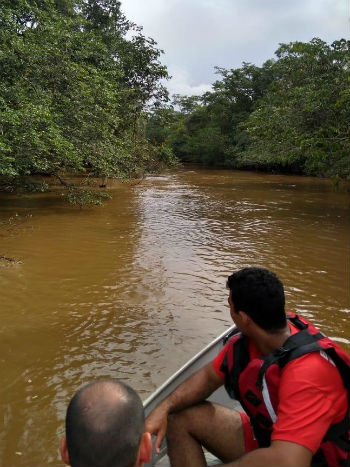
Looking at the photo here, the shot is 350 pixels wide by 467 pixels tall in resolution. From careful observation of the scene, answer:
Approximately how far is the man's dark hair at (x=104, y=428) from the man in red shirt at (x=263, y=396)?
58 cm

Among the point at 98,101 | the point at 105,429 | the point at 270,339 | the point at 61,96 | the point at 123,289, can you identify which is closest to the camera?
the point at 105,429

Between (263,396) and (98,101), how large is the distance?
465 inches

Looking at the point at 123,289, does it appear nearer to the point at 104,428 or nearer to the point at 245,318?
the point at 245,318

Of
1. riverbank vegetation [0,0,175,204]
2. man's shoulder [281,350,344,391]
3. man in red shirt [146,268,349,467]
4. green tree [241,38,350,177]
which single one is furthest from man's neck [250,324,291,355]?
green tree [241,38,350,177]

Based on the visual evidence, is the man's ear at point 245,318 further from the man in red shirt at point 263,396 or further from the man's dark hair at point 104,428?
the man's dark hair at point 104,428

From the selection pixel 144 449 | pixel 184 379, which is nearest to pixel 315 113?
pixel 184 379

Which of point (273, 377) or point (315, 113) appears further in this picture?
point (315, 113)

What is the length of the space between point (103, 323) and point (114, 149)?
877 cm

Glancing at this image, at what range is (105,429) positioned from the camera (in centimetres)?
138

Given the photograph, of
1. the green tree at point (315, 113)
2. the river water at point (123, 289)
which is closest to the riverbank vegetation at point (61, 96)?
the river water at point (123, 289)

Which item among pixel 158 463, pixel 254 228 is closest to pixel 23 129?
pixel 254 228

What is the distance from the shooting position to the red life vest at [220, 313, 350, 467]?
1.68m

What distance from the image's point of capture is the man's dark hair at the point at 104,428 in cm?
137

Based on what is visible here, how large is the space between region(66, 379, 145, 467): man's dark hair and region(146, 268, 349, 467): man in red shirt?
1.89 ft
